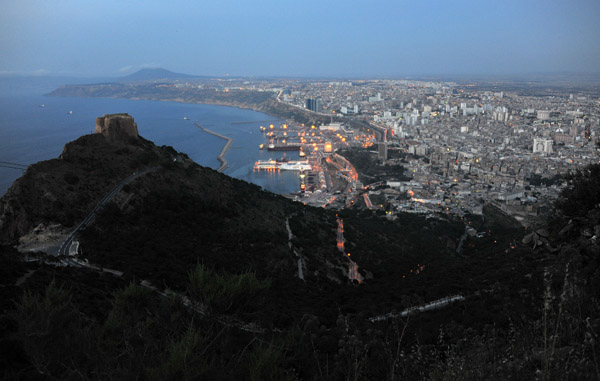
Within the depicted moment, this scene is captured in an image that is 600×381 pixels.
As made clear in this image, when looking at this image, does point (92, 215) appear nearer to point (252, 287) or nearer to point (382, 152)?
point (252, 287)

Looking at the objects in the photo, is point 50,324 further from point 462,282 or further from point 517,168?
point 517,168

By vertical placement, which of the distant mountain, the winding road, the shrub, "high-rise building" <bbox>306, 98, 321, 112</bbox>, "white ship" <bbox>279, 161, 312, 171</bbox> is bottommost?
"white ship" <bbox>279, 161, 312, 171</bbox>

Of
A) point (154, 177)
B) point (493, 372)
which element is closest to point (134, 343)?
point (493, 372)

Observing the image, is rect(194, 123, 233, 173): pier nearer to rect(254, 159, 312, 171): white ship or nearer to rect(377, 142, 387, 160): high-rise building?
rect(254, 159, 312, 171): white ship

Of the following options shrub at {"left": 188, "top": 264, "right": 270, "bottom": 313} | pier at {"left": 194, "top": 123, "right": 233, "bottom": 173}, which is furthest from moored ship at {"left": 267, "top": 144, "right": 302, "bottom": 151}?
shrub at {"left": 188, "top": 264, "right": 270, "bottom": 313}

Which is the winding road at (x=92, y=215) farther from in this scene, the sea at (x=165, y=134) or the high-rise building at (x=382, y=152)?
the high-rise building at (x=382, y=152)
